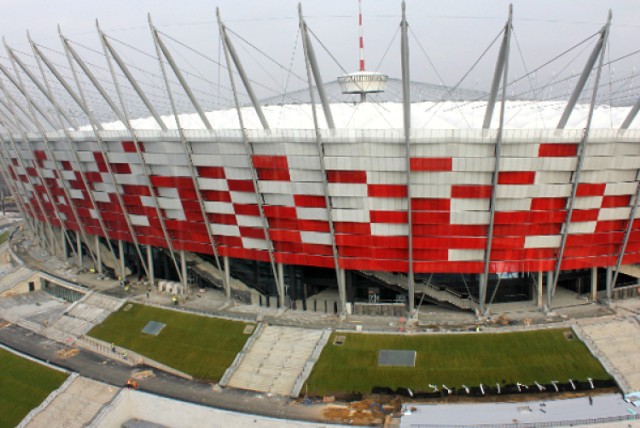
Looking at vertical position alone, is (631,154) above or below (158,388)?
above

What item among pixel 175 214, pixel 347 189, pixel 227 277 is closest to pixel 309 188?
pixel 347 189

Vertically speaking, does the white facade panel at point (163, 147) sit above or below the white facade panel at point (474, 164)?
above

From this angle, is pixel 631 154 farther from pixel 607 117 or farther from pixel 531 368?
pixel 531 368

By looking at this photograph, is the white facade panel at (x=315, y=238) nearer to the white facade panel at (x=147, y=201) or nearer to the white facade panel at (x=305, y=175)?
the white facade panel at (x=305, y=175)

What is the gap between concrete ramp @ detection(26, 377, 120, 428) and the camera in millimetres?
42781

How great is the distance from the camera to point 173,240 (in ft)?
200

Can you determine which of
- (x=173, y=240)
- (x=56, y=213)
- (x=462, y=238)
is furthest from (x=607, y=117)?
(x=56, y=213)

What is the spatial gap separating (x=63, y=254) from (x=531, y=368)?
65780mm

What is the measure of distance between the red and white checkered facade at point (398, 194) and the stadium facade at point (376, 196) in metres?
0.12

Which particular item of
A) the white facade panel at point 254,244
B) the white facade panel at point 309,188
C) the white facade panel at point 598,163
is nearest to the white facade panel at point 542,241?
the white facade panel at point 598,163

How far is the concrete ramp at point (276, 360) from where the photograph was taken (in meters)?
44.8

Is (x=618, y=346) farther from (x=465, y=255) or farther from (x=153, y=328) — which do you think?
(x=153, y=328)

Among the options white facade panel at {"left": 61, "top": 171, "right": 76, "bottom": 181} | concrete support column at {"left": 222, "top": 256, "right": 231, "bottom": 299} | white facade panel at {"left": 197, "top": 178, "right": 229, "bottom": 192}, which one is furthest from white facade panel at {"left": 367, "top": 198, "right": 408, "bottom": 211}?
white facade panel at {"left": 61, "top": 171, "right": 76, "bottom": 181}

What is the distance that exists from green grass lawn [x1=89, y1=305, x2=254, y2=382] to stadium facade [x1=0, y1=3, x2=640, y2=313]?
6.77 metres
